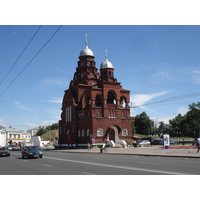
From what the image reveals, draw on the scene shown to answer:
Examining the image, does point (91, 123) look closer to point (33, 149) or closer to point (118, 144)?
point (118, 144)

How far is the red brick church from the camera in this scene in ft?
178

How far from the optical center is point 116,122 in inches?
2217

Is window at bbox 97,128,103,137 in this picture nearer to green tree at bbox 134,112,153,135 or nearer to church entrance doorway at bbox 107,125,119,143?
church entrance doorway at bbox 107,125,119,143

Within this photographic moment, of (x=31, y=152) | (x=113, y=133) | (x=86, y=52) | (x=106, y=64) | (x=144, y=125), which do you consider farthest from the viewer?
(x=144, y=125)

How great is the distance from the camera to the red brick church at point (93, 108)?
5434 cm

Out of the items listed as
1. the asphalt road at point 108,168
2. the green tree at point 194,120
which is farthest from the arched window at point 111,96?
the asphalt road at point 108,168

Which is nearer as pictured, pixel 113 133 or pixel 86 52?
pixel 113 133

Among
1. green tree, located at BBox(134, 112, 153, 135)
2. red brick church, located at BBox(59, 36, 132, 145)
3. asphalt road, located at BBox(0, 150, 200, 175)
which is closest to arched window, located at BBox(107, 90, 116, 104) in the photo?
red brick church, located at BBox(59, 36, 132, 145)

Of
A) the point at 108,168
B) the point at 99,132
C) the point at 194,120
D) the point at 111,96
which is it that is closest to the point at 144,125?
the point at 194,120

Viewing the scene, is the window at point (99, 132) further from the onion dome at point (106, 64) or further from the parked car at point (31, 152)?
the parked car at point (31, 152)

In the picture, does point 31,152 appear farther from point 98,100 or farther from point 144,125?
point 144,125

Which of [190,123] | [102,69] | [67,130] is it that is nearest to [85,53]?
[102,69]

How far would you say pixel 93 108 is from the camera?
5419cm

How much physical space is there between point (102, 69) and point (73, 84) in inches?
318
